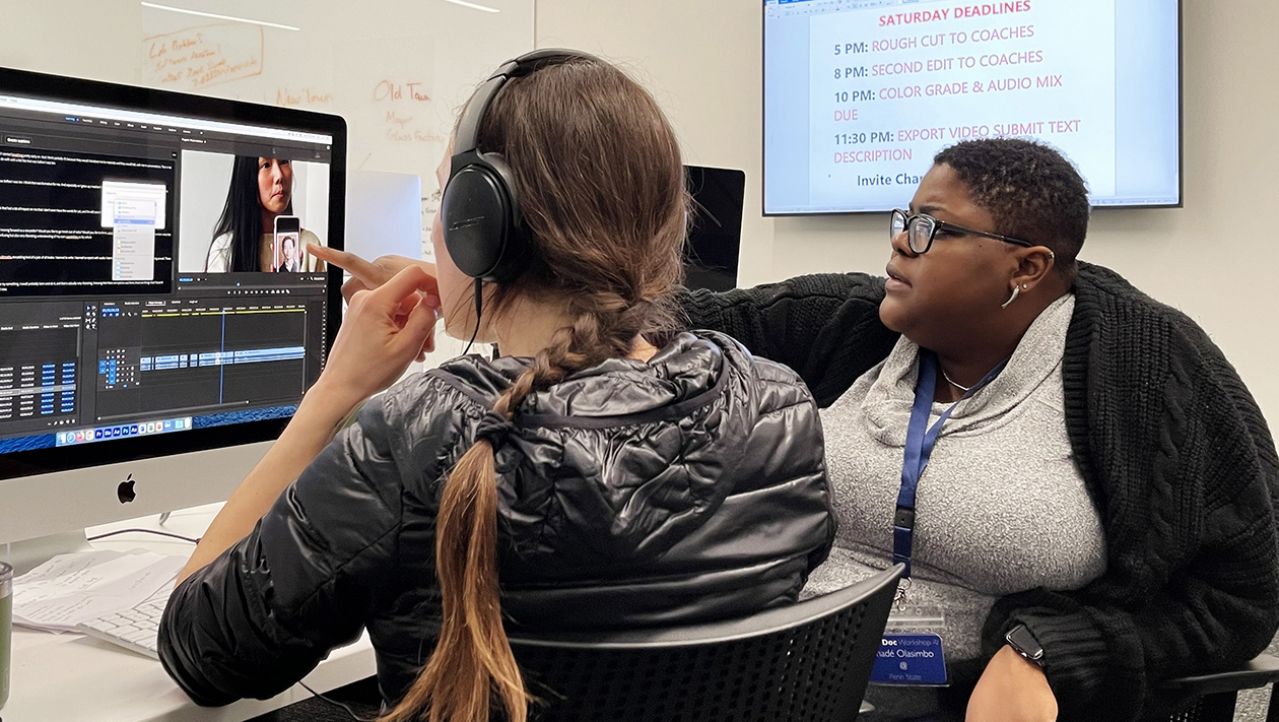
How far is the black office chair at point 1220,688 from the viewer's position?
128 centimetres

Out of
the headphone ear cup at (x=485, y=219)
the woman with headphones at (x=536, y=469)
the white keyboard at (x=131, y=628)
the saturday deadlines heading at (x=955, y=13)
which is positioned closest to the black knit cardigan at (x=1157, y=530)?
the woman with headphones at (x=536, y=469)

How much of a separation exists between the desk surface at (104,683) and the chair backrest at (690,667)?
1.25 feet

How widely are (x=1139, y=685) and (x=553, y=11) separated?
3.13 metres

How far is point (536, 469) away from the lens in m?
0.73

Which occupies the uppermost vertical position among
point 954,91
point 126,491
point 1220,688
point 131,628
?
point 954,91

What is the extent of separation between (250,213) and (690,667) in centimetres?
91

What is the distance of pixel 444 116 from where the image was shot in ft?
11.3

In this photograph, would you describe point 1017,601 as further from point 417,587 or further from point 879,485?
point 417,587

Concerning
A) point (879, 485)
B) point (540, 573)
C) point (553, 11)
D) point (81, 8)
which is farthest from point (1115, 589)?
point (553, 11)

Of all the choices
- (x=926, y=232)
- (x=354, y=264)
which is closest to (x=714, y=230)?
(x=926, y=232)

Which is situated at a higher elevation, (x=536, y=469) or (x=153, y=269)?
(x=153, y=269)

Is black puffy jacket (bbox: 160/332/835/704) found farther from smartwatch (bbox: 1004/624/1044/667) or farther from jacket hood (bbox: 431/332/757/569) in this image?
smartwatch (bbox: 1004/624/1044/667)

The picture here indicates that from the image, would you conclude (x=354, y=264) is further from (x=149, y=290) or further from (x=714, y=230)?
(x=714, y=230)

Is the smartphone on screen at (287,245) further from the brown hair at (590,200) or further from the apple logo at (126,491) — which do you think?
the brown hair at (590,200)
